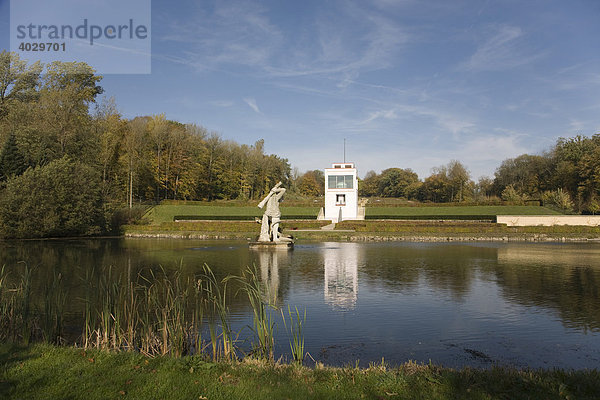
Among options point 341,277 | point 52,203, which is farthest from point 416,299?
point 52,203

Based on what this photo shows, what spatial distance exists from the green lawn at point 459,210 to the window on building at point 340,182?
16.1ft

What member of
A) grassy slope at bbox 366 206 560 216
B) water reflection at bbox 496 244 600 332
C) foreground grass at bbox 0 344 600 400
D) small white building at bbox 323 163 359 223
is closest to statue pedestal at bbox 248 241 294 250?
water reflection at bbox 496 244 600 332

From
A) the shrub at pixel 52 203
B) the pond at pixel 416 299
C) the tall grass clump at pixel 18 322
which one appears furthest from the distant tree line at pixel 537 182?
the tall grass clump at pixel 18 322

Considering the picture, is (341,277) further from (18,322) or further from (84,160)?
(84,160)

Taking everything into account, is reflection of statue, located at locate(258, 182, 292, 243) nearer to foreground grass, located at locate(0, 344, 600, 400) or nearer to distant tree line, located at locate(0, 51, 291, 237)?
distant tree line, located at locate(0, 51, 291, 237)

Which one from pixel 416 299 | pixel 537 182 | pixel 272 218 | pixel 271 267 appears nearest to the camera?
pixel 416 299

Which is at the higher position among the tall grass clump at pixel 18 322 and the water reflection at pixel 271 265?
the tall grass clump at pixel 18 322

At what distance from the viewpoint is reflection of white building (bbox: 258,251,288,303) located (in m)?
13.2

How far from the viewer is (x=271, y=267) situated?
18.0m

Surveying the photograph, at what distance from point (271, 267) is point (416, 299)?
24.8ft

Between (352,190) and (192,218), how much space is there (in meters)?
21.8

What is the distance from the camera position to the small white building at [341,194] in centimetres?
5534

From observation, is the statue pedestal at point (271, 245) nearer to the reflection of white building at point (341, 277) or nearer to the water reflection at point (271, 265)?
the water reflection at point (271, 265)

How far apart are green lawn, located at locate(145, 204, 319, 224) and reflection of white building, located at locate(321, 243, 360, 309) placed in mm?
27348
